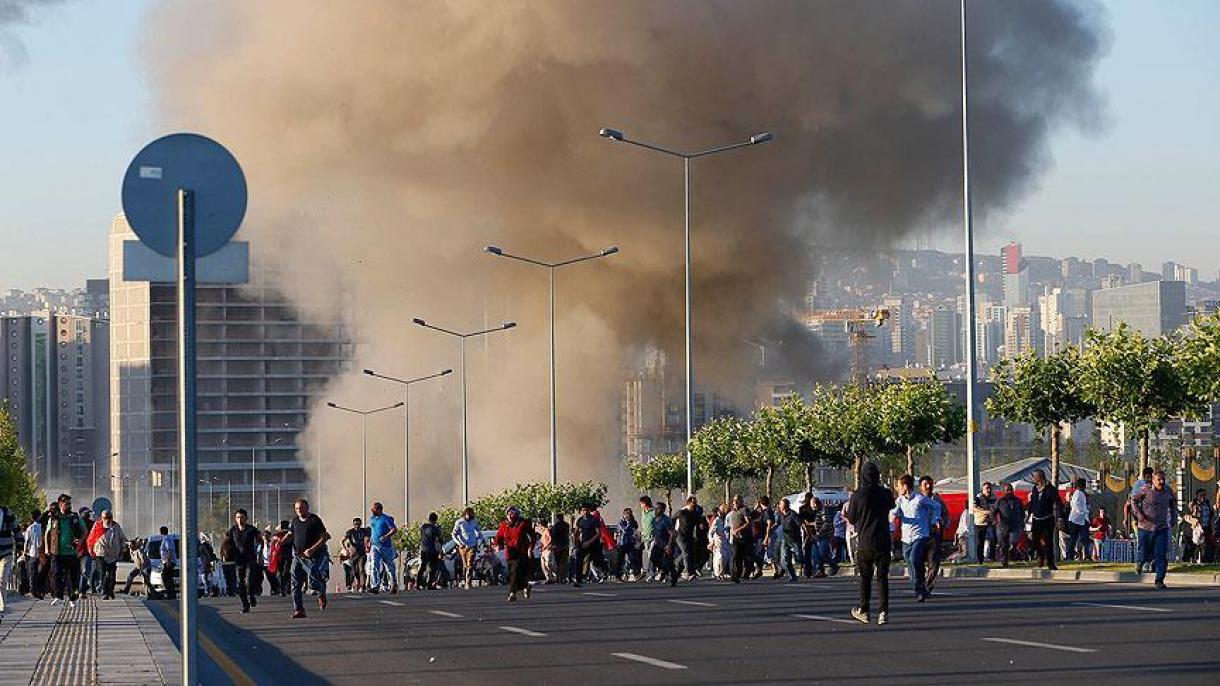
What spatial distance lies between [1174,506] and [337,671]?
11.2 metres

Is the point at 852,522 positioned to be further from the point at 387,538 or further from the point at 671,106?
the point at 671,106

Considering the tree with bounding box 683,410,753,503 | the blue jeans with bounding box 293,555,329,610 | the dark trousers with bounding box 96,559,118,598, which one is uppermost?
the tree with bounding box 683,410,753,503

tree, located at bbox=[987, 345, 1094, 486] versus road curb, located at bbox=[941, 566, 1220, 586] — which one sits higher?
tree, located at bbox=[987, 345, 1094, 486]

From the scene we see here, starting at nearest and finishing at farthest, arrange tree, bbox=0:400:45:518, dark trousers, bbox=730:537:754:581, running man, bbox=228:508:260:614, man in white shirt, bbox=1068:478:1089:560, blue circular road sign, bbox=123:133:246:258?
blue circular road sign, bbox=123:133:246:258, running man, bbox=228:508:260:614, dark trousers, bbox=730:537:754:581, man in white shirt, bbox=1068:478:1089:560, tree, bbox=0:400:45:518

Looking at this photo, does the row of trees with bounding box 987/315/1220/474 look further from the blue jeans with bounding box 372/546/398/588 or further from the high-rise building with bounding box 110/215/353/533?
the high-rise building with bounding box 110/215/353/533

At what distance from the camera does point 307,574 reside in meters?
22.3

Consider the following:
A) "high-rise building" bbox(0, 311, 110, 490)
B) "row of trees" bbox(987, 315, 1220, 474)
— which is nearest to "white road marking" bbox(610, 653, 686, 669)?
"row of trees" bbox(987, 315, 1220, 474)

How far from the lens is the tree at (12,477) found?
80.8 metres

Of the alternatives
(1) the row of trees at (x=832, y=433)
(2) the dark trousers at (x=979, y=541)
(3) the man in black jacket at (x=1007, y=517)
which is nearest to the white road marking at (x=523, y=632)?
(3) the man in black jacket at (x=1007, y=517)

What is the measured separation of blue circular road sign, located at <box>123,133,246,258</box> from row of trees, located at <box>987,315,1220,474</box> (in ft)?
77.4

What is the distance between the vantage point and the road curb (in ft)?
76.3

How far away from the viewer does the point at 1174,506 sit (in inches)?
864

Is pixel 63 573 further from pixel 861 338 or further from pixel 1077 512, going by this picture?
pixel 861 338

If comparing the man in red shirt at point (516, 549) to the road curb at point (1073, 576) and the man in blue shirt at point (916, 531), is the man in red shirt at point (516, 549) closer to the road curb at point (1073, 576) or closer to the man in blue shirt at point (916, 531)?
the man in blue shirt at point (916, 531)
